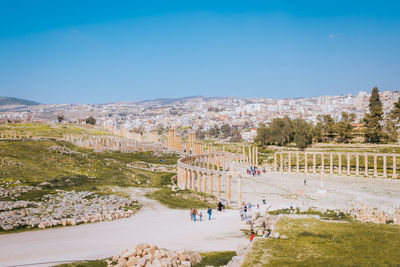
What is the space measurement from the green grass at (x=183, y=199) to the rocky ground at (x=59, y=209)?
357 cm

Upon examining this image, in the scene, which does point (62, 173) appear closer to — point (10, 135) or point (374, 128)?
point (10, 135)

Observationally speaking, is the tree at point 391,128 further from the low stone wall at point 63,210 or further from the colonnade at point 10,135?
the colonnade at point 10,135

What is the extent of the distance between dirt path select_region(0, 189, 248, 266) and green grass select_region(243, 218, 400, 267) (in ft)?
12.4

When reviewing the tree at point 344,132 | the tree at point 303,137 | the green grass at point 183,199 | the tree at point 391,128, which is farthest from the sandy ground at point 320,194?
the tree at point 391,128

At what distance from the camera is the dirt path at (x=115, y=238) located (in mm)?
19141

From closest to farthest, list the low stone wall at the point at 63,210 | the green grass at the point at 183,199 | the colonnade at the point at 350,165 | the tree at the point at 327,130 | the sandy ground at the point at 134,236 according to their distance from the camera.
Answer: the sandy ground at the point at 134,236 → the low stone wall at the point at 63,210 → the green grass at the point at 183,199 → the colonnade at the point at 350,165 → the tree at the point at 327,130

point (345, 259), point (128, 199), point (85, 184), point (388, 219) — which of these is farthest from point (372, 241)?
point (85, 184)

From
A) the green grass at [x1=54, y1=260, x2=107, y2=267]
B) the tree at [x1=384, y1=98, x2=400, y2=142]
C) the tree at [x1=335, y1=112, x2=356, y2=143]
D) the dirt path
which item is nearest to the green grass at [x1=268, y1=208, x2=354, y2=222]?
the dirt path

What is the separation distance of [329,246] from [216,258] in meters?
6.14

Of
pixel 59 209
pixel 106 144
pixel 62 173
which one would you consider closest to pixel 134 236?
pixel 59 209

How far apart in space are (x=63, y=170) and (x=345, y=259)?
39.0 meters

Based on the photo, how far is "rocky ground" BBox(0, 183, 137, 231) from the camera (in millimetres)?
24720

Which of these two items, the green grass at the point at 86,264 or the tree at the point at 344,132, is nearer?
the green grass at the point at 86,264

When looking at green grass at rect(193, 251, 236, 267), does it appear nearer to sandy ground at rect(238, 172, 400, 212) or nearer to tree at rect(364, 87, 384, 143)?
sandy ground at rect(238, 172, 400, 212)
